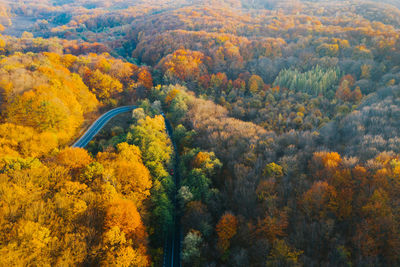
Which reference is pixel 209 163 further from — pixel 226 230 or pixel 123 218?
pixel 123 218

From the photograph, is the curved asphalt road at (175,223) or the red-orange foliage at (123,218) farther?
the curved asphalt road at (175,223)

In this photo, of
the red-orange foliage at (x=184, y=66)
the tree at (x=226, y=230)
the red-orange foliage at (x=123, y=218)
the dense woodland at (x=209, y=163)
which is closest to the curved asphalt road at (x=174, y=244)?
the dense woodland at (x=209, y=163)

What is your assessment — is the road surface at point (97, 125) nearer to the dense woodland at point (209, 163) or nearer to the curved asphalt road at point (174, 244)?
the dense woodland at point (209, 163)

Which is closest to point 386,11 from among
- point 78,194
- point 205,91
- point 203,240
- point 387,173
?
point 205,91

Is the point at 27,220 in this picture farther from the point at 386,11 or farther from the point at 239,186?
the point at 386,11

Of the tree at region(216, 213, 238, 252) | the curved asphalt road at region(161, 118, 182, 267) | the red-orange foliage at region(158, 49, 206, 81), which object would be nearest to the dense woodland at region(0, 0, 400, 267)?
the tree at region(216, 213, 238, 252)

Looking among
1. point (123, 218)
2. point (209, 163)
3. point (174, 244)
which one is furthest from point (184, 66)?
point (123, 218)
